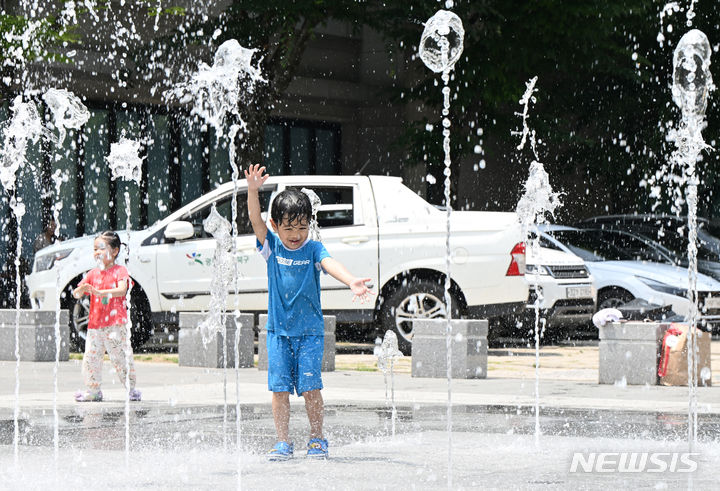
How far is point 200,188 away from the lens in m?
28.7

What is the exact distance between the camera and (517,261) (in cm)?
1546

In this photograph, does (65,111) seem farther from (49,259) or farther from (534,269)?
(534,269)

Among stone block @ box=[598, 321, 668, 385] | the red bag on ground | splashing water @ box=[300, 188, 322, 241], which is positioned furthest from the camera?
stone block @ box=[598, 321, 668, 385]

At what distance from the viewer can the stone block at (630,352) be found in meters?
12.3

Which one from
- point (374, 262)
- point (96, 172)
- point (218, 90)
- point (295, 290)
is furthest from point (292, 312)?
point (96, 172)

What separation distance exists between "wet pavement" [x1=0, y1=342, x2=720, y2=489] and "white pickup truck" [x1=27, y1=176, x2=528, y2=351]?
5.80 ft

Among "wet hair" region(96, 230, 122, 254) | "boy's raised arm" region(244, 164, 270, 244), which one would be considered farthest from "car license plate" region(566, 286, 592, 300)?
"boy's raised arm" region(244, 164, 270, 244)

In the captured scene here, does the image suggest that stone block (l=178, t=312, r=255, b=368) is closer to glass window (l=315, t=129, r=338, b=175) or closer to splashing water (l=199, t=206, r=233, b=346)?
splashing water (l=199, t=206, r=233, b=346)

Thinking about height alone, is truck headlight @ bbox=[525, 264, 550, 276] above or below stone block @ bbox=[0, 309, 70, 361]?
above

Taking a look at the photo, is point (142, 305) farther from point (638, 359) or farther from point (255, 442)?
point (255, 442)

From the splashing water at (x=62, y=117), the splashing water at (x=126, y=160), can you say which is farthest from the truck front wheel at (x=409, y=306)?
the splashing water at (x=126, y=160)

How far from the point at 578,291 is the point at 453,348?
15.1 ft

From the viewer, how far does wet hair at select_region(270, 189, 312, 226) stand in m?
7.12

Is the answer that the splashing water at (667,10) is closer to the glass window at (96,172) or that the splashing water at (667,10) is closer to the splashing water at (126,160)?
the splashing water at (126,160)
